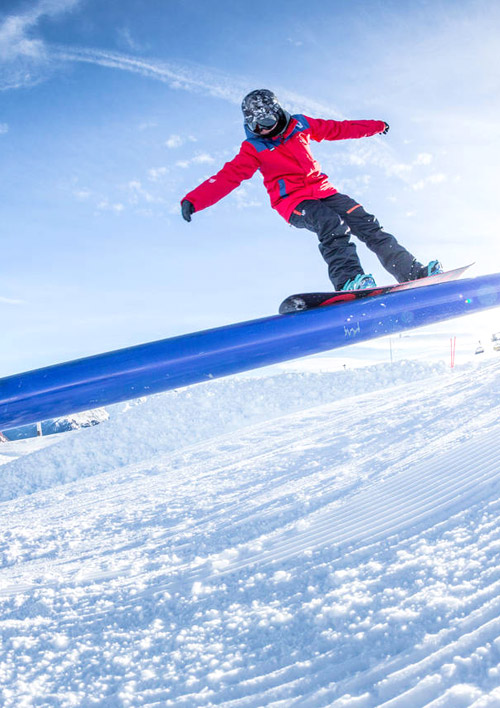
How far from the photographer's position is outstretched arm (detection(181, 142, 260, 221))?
2746mm

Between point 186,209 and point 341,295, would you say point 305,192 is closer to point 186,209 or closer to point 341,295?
point 186,209

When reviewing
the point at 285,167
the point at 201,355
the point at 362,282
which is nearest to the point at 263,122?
the point at 285,167

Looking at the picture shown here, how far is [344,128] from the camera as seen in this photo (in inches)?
133

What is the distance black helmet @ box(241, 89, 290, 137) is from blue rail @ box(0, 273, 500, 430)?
1.43m

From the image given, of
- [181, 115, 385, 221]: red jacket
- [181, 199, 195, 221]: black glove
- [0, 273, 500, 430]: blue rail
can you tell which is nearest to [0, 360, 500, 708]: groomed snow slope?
[0, 273, 500, 430]: blue rail

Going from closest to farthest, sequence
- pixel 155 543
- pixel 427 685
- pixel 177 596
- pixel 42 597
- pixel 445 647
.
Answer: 1. pixel 427 685
2. pixel 445 647
3. pixel 177 596
4. pixel 42 597
5. pixel 155 543

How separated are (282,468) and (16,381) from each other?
274cm

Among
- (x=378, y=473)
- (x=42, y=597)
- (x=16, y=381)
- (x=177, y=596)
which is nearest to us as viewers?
(x=16, y=381)

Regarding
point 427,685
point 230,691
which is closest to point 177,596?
point 230,691

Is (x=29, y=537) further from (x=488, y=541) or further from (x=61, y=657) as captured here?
(x=488, y=541)

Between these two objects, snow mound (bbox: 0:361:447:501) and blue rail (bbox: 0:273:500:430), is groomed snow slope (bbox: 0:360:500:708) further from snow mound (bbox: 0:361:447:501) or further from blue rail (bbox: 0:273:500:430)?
snow mound (bbox: 0:361:447:501)

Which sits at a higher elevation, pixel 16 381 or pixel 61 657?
pixel 16 381

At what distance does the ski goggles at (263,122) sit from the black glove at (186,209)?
750 millimetres

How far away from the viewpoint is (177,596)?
2191 millimetres
